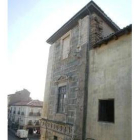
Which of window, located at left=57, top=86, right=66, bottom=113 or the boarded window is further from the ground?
the boarded window

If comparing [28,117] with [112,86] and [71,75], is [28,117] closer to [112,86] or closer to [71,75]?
[71,75]

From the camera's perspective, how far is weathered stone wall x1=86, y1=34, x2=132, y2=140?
5.33 m

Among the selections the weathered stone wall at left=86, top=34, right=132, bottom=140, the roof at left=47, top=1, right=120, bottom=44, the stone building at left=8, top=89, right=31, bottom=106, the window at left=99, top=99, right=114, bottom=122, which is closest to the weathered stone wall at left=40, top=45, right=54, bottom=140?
the roof at left=47, top=1, right=120, bottom=44

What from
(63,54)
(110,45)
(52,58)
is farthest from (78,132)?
(52,58)

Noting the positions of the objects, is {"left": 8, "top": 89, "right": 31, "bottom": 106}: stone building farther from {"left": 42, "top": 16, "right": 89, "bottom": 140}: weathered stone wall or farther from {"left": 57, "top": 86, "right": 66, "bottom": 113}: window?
{"left": 57, "top": 86, "right": 66, "bottom": 113}: window

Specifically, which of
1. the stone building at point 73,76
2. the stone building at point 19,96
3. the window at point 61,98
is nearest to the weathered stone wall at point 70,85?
the stone building at point 73,76

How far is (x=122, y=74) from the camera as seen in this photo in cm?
570

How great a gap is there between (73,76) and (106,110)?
2668mm

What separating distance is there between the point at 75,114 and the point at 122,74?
10.1 ft

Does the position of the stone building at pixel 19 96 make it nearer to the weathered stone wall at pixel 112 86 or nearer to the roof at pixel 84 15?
the roof at pixel 84 15

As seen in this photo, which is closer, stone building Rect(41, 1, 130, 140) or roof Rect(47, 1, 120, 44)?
stone building Rect(41, 1, 130, 140)

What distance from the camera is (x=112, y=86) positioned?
5984 millimetres

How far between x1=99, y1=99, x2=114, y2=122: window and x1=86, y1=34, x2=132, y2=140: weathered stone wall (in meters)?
0.20

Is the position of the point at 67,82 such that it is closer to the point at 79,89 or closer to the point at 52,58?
the point at 79,89
